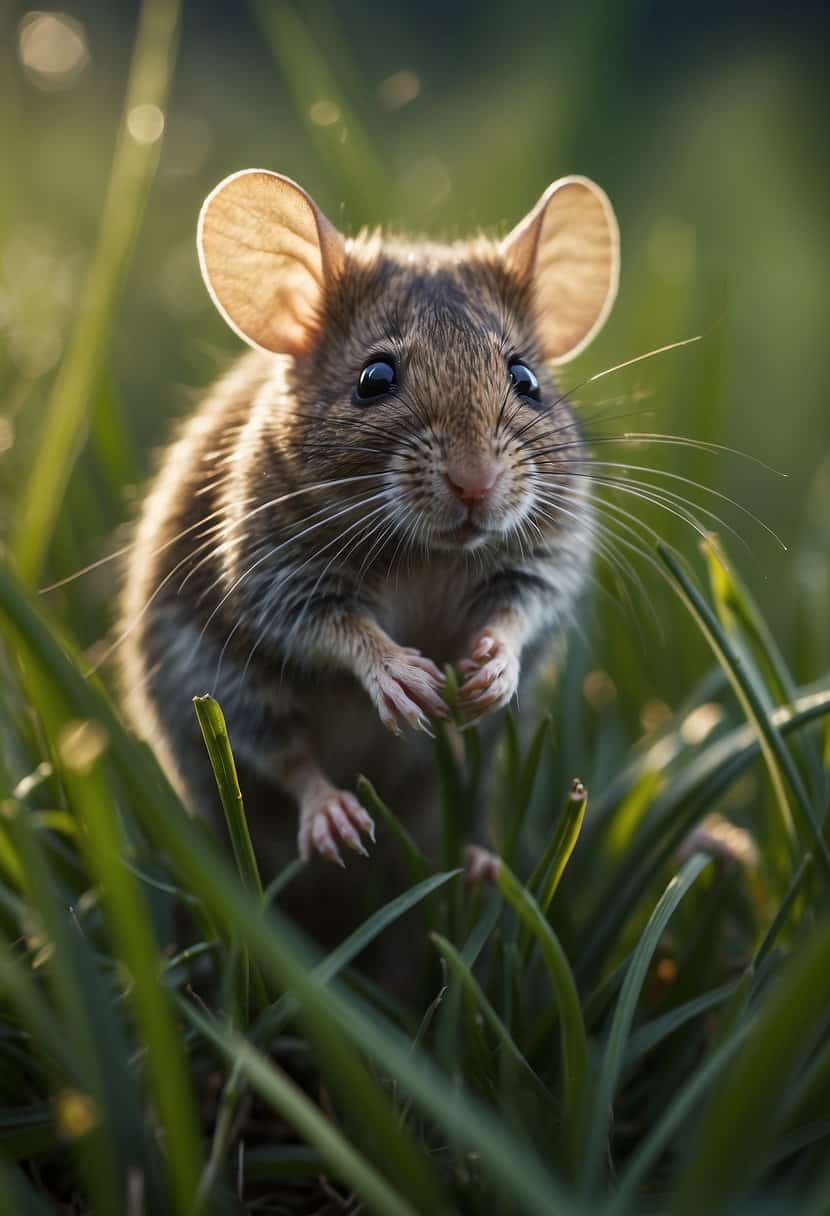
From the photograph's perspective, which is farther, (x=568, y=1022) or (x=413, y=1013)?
(x=413, y=1013)

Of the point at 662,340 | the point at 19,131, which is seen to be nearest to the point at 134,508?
the point at 662,340

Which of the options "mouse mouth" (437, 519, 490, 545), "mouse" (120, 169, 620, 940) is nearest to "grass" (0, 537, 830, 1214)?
"mouse" (120, 169, 620, 940)

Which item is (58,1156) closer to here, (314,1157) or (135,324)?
(314,1157)

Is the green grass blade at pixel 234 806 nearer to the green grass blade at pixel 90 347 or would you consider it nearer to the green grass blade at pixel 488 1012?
the green grass blade at pixel 488 1012

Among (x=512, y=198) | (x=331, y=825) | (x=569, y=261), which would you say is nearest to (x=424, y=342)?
(x=569, y=261)

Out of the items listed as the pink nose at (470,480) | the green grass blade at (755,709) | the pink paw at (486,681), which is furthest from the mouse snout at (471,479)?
the green grass blade at (755,709)

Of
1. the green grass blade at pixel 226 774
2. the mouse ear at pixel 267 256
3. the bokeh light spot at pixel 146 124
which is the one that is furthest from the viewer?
the bokeh light spot at pixel 146 124

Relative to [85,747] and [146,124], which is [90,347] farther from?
[85,747]
